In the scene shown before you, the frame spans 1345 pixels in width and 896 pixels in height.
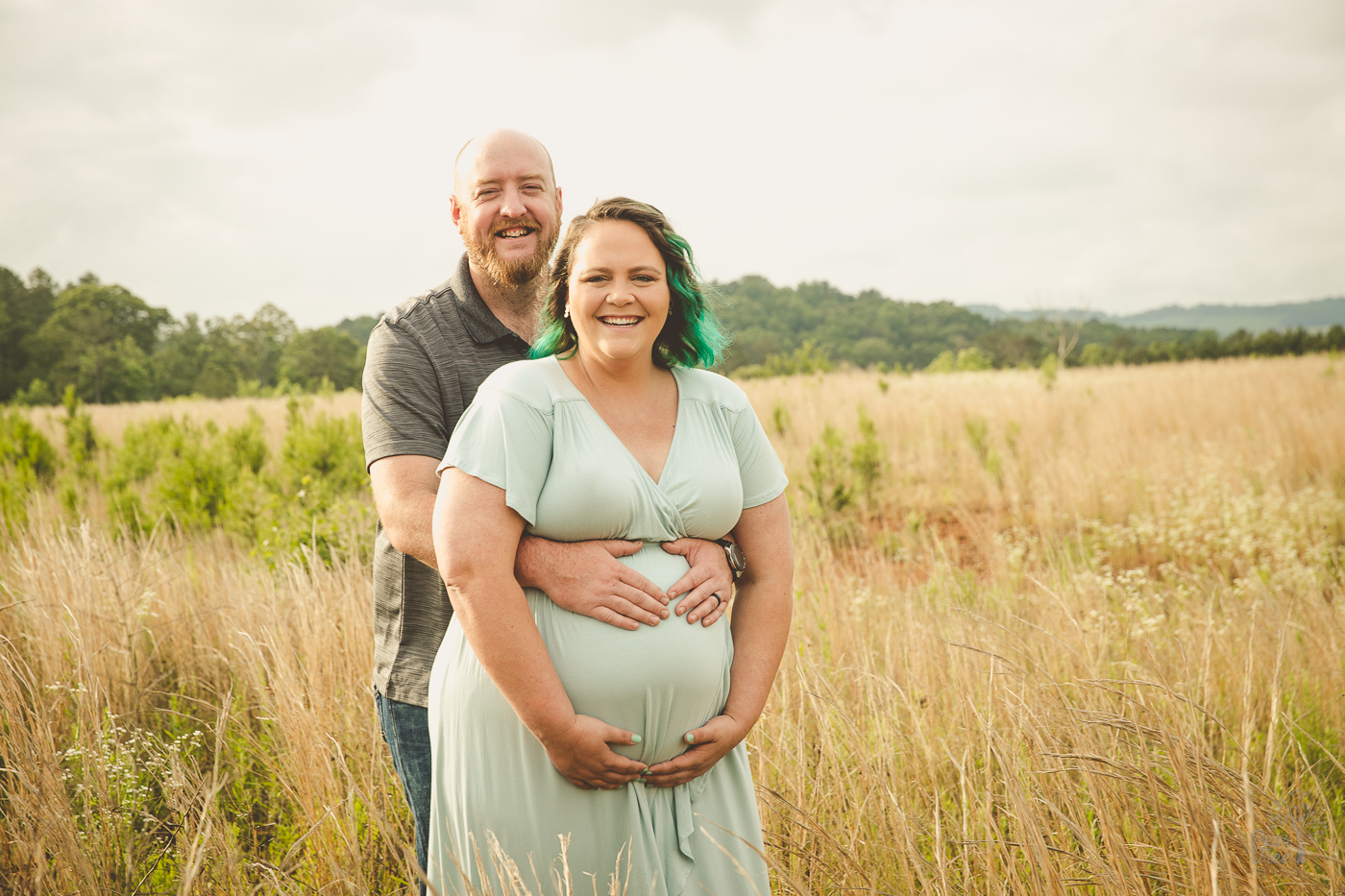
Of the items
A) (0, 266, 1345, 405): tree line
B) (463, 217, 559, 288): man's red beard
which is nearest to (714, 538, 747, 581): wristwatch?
(463, 217, 559, 288): man's red beard

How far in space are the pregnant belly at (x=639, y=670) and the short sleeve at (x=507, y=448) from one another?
285 mm

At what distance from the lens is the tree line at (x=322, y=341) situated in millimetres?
37688

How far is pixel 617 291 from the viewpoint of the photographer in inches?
69.9

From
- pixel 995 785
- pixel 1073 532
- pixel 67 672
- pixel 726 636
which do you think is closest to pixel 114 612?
pixel 67 672

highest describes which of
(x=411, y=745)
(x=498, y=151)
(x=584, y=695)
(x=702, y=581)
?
(x=498, y=151)

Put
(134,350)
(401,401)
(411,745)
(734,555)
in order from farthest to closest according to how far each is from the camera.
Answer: (134,350)
(411,745)
(401,401)
(734,555)

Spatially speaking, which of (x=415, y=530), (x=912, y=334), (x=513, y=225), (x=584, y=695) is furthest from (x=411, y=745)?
(x=912, y=334)

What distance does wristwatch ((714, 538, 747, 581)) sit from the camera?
1.88 m

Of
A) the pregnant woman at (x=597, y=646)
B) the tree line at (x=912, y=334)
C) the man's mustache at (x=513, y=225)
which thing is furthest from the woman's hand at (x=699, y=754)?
the tree line at (x=912, y=334)

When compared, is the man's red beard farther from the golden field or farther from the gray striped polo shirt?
the golden field

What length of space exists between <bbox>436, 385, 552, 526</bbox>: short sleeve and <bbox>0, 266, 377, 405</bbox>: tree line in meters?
33.9

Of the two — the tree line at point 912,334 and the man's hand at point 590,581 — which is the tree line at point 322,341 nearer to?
the tree line at point 912,334

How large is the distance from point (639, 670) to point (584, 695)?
5.7 inches

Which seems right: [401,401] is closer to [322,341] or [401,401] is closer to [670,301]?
[670,301]
